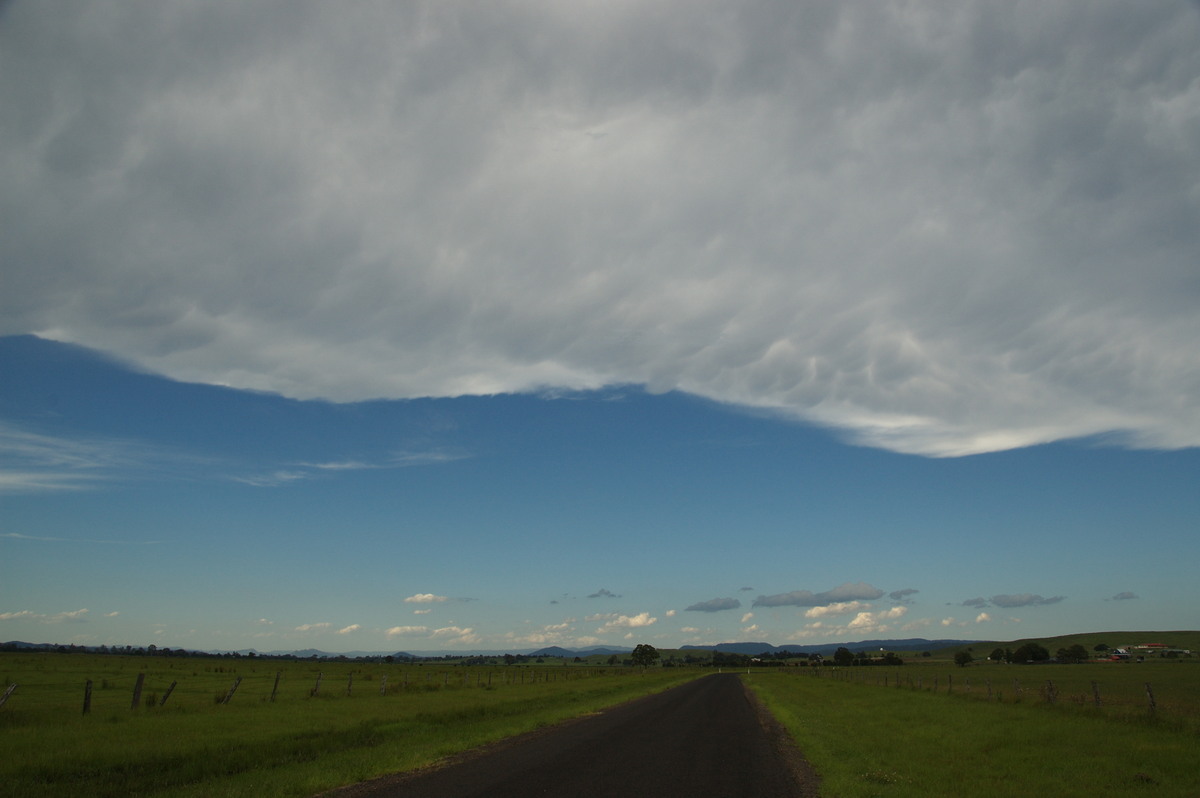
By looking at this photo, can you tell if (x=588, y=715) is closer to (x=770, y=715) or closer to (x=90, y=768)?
(x=770, y=715)

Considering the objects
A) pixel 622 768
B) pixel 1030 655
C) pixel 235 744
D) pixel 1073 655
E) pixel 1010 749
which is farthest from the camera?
pixel 1030 655

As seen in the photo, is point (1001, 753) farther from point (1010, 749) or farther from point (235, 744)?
point (235, 744)

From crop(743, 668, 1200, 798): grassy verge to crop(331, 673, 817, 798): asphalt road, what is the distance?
50.7 inches

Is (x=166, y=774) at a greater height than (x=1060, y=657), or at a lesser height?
greater

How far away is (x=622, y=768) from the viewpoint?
1631 centimetres

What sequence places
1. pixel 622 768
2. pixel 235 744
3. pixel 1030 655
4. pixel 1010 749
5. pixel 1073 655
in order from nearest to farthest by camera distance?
pixel 622 768 < pixel 235 744 < pixel 1010 749 < pixel 1073 655 < pixel 1030 655

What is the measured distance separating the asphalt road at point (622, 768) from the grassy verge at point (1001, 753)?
1.29m

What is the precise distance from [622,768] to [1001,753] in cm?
1187

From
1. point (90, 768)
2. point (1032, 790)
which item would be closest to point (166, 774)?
point (90, 768)

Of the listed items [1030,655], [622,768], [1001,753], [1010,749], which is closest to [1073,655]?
[1030,655]

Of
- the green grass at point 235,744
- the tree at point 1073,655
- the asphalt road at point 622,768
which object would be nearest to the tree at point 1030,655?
the tree at point 1073,655

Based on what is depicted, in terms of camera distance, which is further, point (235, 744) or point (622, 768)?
point (235, 744)

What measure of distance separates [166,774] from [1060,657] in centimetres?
20414

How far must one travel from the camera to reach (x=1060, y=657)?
550 feet
